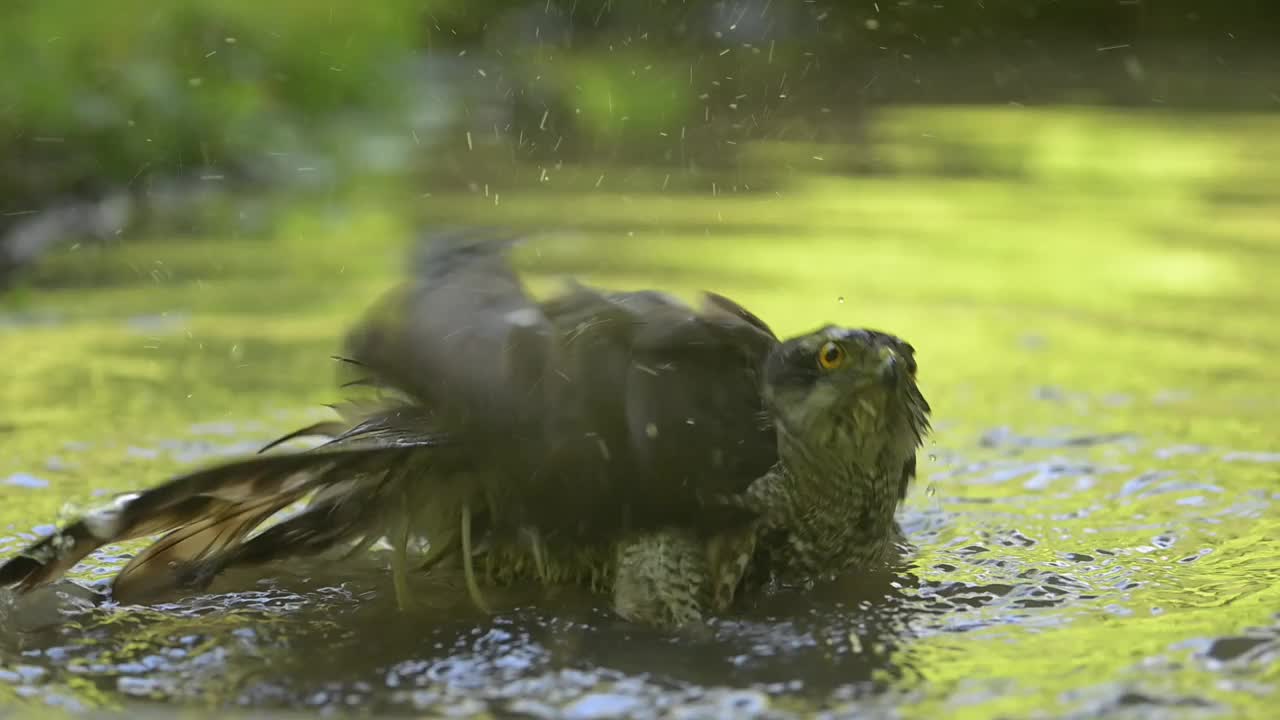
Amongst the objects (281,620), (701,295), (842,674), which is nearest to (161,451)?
(281,620)

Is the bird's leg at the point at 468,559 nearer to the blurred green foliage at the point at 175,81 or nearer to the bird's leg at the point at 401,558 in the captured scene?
the bird's leg at the point at 401,558

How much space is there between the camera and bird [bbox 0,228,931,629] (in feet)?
8.22

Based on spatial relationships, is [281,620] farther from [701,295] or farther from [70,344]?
[70,344]

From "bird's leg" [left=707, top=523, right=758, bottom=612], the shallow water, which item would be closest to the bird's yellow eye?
"bird's leg" [left=707, top=523, right=758, bottom=612]

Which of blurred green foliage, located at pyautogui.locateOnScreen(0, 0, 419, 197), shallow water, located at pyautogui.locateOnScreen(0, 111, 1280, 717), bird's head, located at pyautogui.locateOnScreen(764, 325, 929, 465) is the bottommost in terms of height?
shallow water, located at pyautogui.locateOnScreen(0, 111, 1280, 717)

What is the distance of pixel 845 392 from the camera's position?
256 cm

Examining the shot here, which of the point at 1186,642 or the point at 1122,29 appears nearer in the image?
the point at 1186,642

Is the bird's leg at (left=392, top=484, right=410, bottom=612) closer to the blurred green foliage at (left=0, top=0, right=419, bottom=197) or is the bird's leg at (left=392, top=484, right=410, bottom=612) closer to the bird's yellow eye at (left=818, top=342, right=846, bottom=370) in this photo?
the bird's yellow eye at (left=818, top=342, right=846, bottom=370)

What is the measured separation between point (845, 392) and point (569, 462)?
44 cm

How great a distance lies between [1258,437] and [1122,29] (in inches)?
388

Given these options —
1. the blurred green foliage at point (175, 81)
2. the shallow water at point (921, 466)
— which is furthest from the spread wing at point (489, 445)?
the blurred green foliage at point (175, 81)

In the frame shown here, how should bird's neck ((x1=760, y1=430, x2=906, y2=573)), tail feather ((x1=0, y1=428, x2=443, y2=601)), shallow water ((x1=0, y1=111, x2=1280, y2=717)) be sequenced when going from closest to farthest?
shallow water ((x1=0, y1=111, x2=1280, y2=717))
tail feather ((x1=0, y1=428, x2=443, y2=601))
bird's neck ((x1=760, y1=430, x2=906, y2=573))

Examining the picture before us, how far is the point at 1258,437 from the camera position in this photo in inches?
143

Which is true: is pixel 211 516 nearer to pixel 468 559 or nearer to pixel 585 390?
pixel 468 559
